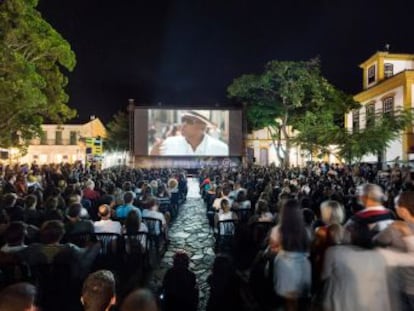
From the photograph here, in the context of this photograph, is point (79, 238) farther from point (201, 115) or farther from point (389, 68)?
point (389, 68)

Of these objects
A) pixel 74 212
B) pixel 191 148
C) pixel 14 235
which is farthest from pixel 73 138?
pixel 14 235

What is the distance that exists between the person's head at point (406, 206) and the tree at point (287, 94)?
23.0 meters

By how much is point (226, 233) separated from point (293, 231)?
11.6ft

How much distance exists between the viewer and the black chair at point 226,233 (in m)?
6.44

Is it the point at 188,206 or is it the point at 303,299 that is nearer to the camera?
the point at 303,299

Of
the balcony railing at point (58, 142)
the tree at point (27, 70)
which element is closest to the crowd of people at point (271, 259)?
the tree at point (27, 70)

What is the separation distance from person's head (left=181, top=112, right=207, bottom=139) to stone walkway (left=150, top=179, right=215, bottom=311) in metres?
19.5

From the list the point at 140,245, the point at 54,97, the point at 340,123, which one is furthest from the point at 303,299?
the point at 340,123

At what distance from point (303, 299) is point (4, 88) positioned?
43.2 feet

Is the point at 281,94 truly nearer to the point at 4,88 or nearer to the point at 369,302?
the point at 4,88

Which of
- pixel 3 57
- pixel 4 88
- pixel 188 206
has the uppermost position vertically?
pixel 3 57

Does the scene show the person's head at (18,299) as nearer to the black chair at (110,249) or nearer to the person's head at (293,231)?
the person's head at (293,231)

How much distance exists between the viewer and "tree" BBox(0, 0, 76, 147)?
13117mm

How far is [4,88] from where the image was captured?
1305 cm
